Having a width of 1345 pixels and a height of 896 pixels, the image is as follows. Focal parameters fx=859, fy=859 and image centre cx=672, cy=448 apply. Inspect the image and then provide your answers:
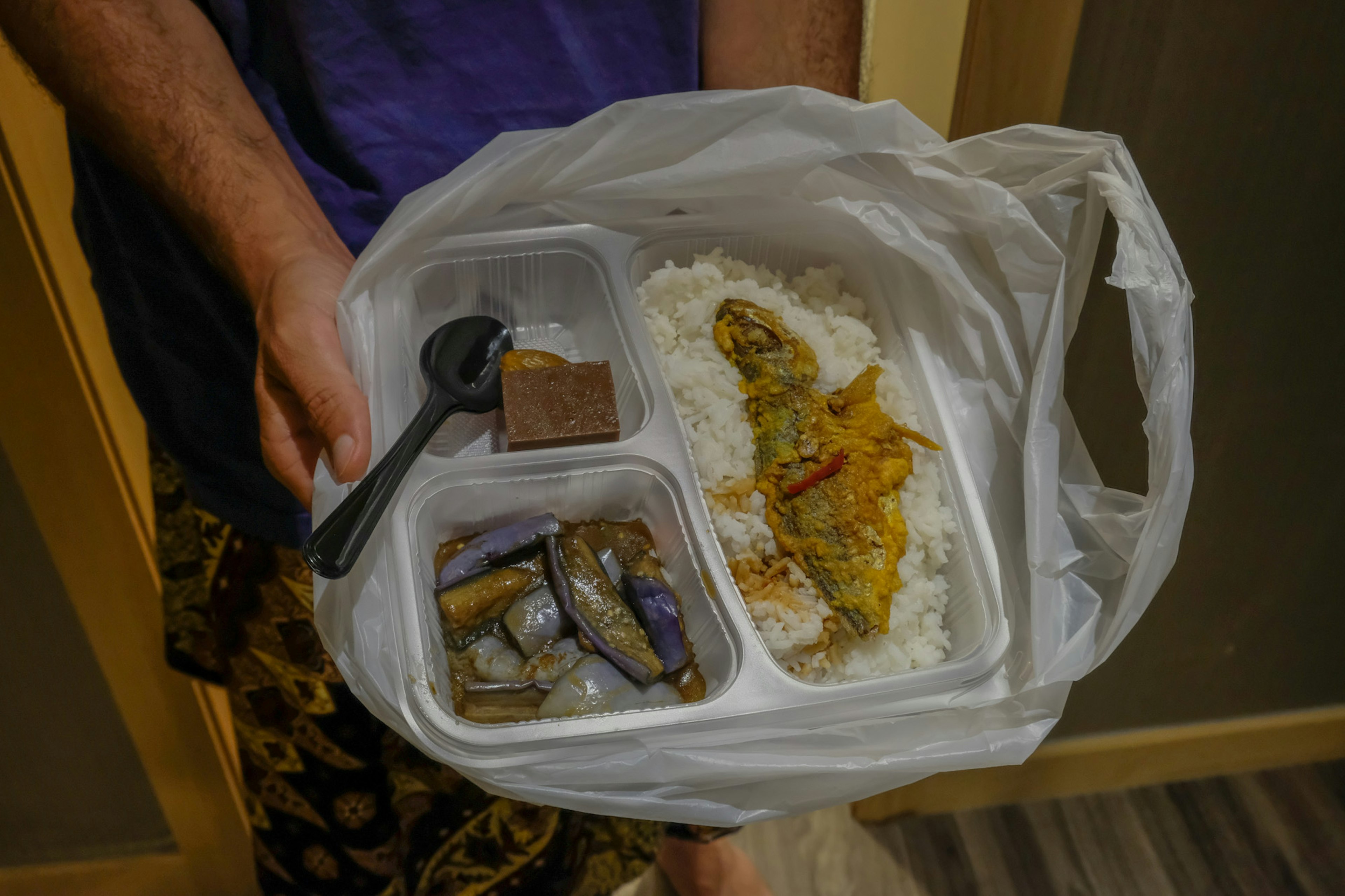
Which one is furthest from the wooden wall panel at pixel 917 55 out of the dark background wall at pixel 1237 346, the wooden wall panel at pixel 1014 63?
the dark background wall at pixel 1237 346

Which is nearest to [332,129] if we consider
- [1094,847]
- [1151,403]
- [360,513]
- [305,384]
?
[305,384]

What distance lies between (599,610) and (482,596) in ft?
0.45

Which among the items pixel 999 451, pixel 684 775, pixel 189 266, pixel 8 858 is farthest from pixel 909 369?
pixel 8 858

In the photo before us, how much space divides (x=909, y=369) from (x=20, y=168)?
4.30ft

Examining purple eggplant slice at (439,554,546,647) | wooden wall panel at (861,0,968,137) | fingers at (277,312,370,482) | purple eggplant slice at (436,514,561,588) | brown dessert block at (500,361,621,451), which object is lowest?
purple eggplant slice at (439,554,546,647)

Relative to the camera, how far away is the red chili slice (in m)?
1.06

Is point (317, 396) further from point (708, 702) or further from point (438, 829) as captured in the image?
point (438, 829)

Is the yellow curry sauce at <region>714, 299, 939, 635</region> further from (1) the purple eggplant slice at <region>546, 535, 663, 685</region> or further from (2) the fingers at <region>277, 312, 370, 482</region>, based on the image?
(2) the fingers at <region>277, 312, 370, 482</region>

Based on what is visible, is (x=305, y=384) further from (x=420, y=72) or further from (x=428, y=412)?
(x=420, y=72)

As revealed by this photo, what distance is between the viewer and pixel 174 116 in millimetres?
1091

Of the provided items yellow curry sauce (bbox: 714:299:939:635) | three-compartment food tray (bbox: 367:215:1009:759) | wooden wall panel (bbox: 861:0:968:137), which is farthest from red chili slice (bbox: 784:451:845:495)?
wooden wall panel (bbox: 861:0:968:137)

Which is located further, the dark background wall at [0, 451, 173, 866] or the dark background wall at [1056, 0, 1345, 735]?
the dark background wall at [0, 451, 173, 866]

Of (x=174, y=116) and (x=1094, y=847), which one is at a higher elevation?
(x=174, y=116)

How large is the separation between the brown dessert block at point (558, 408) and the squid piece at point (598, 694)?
268 millimetres
